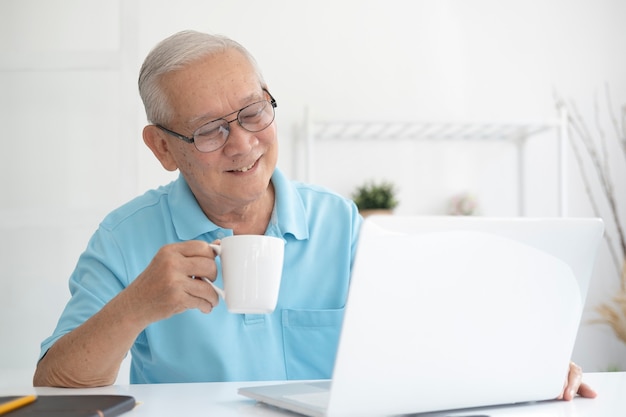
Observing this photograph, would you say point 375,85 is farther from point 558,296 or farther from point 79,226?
point 558,296

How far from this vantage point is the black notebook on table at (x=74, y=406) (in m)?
0.75

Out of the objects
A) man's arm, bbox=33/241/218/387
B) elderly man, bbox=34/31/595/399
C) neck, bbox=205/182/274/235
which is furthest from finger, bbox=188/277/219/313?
neck, bbox=205/182/274/235

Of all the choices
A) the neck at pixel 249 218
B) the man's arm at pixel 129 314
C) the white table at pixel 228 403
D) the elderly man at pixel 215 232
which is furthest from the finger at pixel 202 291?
the neck at pixel 249 218

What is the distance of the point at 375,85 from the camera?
3.06 metres

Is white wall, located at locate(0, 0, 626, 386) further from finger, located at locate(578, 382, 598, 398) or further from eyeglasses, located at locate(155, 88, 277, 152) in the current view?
finger, located at locate(578, 382, 598, 398)

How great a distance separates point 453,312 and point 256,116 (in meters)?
0.67

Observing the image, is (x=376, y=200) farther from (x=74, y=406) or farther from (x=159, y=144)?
(x=74, y=406)

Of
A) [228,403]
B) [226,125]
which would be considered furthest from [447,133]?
[228,403]

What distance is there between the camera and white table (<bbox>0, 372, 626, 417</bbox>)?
83cm

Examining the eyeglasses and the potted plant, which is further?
the potted plant

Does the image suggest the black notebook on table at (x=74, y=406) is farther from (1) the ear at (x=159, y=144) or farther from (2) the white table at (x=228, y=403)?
(1) the ear at (x=159, y=144)

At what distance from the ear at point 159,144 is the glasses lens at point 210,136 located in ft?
0.39

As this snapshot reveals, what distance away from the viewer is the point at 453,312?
0.76 meters

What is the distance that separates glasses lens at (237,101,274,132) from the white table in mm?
468
